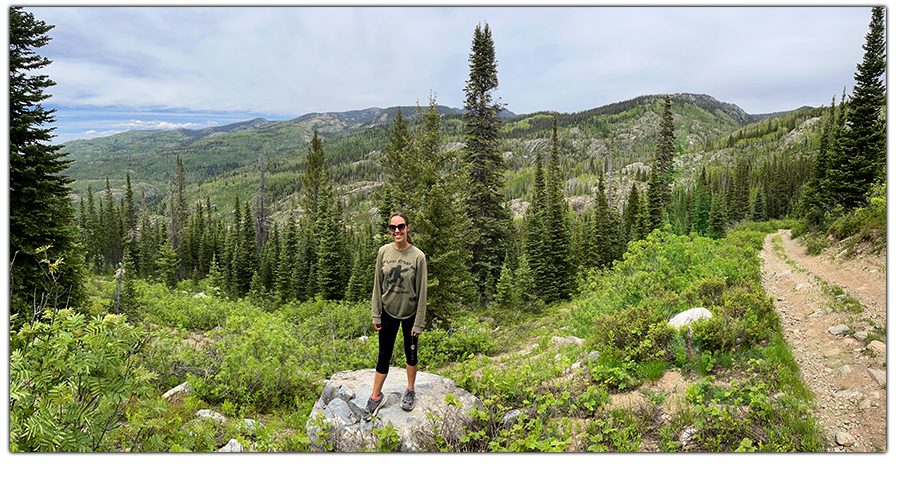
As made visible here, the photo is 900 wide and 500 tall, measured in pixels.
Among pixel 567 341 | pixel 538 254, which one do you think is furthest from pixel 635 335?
pixel 538 254

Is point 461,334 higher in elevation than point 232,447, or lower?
lower

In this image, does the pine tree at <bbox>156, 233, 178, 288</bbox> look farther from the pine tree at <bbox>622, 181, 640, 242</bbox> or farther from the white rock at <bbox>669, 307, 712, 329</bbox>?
the pine tree at <bbox>622, 181, 640, 242</bbox>

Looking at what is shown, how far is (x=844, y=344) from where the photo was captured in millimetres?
5238

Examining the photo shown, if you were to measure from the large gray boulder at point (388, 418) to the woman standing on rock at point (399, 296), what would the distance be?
0.18 metres

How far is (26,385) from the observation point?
351cm

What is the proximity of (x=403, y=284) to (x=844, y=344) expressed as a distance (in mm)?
6401

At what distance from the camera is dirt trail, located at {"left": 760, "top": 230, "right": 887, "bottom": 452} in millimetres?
3957

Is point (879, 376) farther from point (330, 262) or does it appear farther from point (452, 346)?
point (330, 262)

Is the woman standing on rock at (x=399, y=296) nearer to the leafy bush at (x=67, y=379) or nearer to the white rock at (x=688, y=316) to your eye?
the leafy bush at (x=67, y=379)

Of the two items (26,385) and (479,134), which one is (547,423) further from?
(479,134)

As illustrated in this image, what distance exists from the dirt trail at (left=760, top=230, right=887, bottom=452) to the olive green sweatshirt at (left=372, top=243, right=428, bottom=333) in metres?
4.65

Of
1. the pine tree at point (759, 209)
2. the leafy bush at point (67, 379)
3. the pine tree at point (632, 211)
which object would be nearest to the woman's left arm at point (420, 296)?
the leafy bush at point (67, 379)

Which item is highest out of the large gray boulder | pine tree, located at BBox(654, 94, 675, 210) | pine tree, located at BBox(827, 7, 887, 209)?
pine tree, located at BBox(654, 94, 675, 210)

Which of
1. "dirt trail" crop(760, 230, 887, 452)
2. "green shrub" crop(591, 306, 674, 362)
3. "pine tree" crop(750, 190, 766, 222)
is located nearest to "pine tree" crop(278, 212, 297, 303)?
"green shrub" crop(591, 306, 674, 362)
